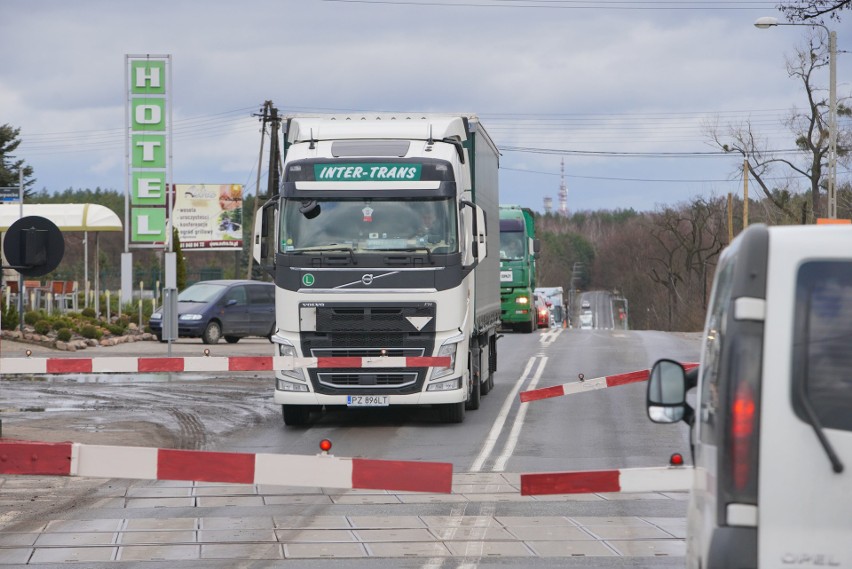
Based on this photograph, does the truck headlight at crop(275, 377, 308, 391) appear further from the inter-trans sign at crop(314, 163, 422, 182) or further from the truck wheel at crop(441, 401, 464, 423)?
the inter-trans sign at crop(314, 163, 422, 182)

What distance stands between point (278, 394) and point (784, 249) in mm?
11891

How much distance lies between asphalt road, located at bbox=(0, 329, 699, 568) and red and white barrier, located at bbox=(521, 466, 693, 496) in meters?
1.31

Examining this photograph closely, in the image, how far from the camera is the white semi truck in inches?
612

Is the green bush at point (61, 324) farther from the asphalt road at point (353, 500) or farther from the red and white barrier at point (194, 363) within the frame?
the red and white barrier at point (194, 363)

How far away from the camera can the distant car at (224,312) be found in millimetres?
35625

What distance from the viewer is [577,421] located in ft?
55.5

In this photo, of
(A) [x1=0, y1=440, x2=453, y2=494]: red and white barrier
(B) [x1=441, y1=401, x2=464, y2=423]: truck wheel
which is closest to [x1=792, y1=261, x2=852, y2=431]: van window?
(A) [x1=0, y1=440, x2=453, y2=494]: red and white barrier

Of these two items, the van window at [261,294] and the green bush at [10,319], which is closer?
the green bush at [10,319]

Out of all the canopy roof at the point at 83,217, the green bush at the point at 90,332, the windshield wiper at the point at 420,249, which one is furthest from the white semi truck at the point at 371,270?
the canopy roof at the point at 83,217

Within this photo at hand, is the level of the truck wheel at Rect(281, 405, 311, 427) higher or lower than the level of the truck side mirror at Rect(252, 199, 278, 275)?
lower

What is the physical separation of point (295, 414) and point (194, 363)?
2.43 meters

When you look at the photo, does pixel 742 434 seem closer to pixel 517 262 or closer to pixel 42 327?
pixel 42 327

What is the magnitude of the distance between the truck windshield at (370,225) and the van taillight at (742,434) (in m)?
11.3

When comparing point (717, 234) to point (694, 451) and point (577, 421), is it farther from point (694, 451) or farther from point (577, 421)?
point (694, 451)
